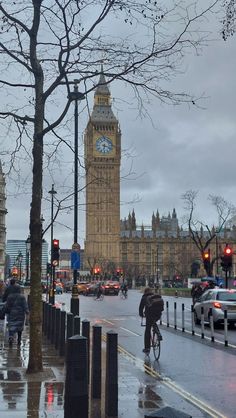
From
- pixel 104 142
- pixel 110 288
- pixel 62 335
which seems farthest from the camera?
pixel 110 288

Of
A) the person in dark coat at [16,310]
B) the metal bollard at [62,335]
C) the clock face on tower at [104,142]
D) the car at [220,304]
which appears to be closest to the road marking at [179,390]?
the metal bollard at [62,335]

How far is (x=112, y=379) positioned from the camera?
359 inches

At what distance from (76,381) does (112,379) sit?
1.71m

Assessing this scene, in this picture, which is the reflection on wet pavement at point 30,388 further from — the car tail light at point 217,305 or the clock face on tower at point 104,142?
the car tail light at point 217,305

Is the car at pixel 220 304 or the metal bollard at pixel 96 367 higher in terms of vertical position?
the car at pixel 220 304

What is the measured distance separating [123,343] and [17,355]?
4.74m

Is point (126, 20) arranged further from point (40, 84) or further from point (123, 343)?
point (123, 343)

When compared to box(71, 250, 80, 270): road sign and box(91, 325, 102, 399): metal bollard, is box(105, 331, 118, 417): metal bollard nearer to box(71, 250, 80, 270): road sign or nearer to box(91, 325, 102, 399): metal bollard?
box(91, 325, 102, 399): metal bollard

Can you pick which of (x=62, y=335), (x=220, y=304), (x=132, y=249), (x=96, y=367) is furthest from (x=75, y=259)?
(x=132, y=249)

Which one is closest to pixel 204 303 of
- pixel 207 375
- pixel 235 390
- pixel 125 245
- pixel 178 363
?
pixel 178 363

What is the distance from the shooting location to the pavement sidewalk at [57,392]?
9070 mm

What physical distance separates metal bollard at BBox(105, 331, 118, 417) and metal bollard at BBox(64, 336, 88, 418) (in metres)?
1.44

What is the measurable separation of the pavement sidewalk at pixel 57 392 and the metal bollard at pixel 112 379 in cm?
17

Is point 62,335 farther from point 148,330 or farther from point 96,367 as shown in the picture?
point 96,367
